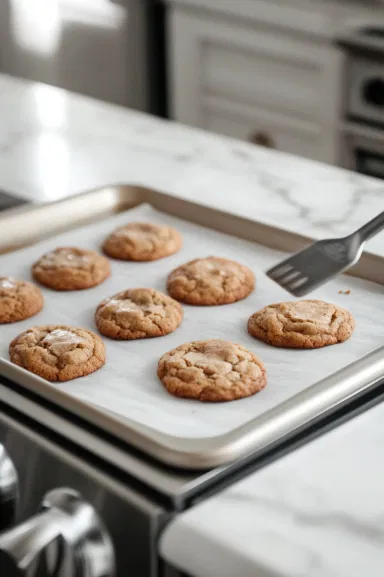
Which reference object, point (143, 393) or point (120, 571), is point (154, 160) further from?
point (120, 571)

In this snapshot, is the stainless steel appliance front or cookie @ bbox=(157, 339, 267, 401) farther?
cookie @ bbox=(157, 339, 267, 401)

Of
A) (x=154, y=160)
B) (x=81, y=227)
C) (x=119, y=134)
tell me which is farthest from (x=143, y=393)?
(x=119, y=134)

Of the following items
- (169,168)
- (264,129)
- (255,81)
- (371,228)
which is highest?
(371,228)

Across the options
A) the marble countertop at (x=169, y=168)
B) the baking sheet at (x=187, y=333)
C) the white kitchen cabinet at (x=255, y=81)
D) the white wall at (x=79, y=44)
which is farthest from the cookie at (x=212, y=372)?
the white wall at (x=79, y=44)

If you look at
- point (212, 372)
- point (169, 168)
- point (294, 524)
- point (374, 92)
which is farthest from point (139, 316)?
point (374, 92)

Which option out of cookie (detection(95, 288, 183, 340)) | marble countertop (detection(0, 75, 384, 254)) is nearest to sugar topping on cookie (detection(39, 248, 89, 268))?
cookie (detection(95, 288, 183, 340))

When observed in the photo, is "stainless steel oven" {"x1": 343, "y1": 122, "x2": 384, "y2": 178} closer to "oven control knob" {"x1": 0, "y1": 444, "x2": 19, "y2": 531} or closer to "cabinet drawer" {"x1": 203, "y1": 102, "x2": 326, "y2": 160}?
"cabinet drawer" {"x1": 203, "y1": 102, "x2": 326, "y2": 160}

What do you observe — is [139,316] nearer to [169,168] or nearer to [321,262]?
[321,262]
